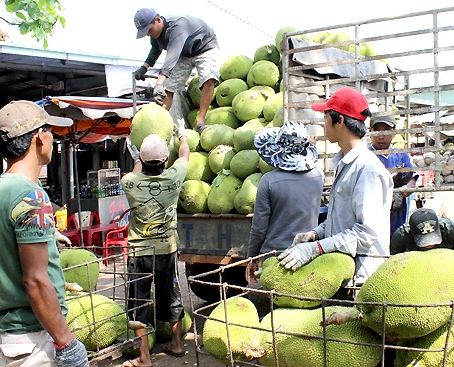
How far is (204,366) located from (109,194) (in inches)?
280

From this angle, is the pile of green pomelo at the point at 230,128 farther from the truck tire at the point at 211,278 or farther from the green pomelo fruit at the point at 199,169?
the truck tire at the point at 211,278

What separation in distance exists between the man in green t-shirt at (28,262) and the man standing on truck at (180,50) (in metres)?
2.88

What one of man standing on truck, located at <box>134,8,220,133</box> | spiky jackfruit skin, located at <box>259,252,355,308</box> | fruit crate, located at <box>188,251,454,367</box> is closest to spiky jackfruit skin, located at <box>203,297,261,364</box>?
fruit crate, located at <box>188,251,454,367</box>

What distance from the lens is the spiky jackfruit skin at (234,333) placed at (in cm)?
176

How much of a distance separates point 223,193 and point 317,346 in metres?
3.22

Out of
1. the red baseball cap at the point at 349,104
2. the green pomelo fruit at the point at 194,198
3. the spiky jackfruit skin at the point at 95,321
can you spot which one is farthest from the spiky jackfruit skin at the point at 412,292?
the green pomelo fruit at the point at 194,198

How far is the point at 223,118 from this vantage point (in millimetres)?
5914

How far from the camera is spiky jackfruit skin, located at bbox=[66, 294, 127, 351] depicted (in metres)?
3.10

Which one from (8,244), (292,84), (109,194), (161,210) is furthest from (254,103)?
(109,194)

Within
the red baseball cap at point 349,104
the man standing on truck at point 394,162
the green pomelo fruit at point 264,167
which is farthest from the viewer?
the green pomelo fruit at point 264,167

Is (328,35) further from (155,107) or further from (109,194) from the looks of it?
(109,194)

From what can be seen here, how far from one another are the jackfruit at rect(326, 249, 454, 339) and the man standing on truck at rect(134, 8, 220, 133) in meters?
3.66

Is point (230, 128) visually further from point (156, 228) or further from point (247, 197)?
point (156, 228)

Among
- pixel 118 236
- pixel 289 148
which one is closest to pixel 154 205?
pixel 289 148
